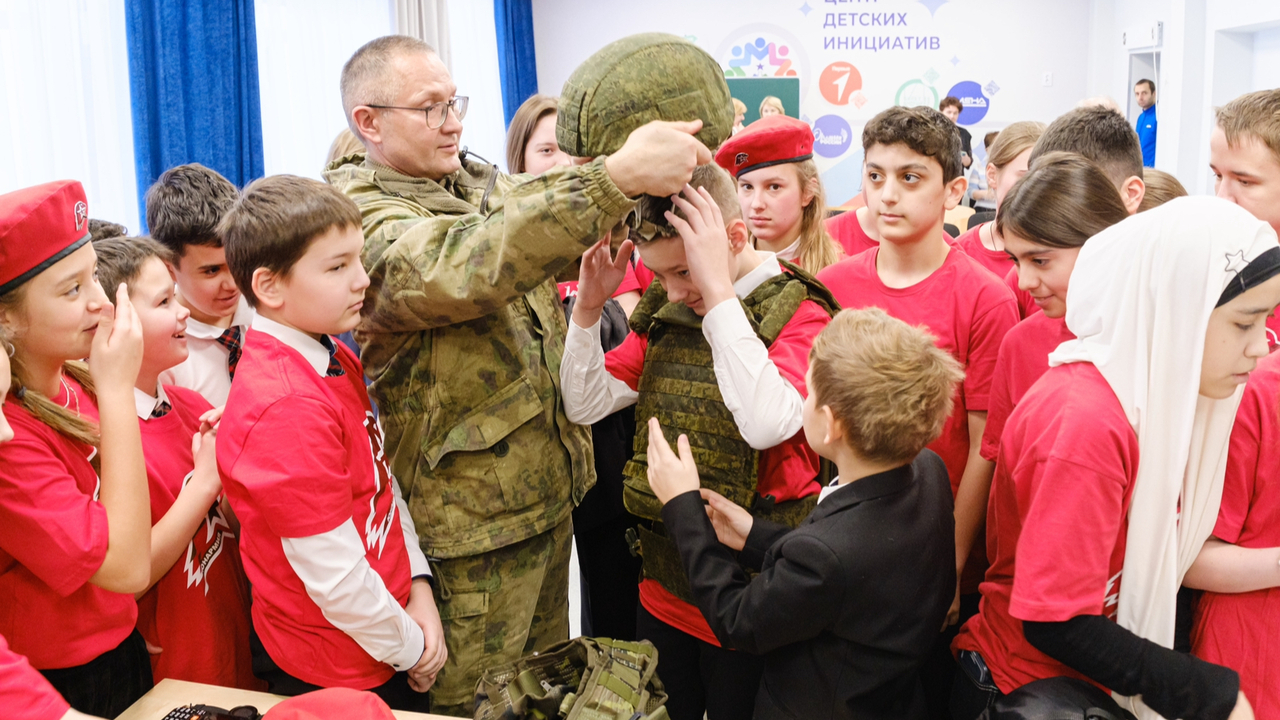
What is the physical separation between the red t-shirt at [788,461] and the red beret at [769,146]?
3.26 ft

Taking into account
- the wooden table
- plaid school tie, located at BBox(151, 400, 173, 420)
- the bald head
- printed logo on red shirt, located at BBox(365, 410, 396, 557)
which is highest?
the bald head

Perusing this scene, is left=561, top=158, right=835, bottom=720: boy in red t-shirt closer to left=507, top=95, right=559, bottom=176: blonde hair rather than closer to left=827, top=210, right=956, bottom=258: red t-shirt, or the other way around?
left=827, top=210, right=956, bottom=258: red t-shirt

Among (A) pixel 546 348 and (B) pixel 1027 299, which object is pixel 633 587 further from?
(B) pixel 1027 299

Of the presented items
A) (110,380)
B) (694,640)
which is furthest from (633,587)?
(110,380)

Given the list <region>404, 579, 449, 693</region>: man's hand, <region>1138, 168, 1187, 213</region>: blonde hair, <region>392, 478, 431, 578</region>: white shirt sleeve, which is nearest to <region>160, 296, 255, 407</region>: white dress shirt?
<region>392, 478, 431, 578</region>: white shirt sleeve

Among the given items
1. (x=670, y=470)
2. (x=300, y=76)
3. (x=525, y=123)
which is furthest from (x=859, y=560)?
(x=300, y=76)

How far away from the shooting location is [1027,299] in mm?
2314

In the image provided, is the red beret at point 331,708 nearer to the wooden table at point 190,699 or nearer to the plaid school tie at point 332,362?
the wooden table at point 190,699

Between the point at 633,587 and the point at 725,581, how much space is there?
121 centimetres

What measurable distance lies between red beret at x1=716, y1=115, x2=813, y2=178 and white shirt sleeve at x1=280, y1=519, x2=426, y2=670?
5.58 ft

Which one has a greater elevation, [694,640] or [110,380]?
[110,380]

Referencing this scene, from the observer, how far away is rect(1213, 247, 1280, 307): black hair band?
129 centimetres

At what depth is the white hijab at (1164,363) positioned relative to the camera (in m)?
1.29

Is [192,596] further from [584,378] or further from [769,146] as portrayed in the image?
[769,146]
